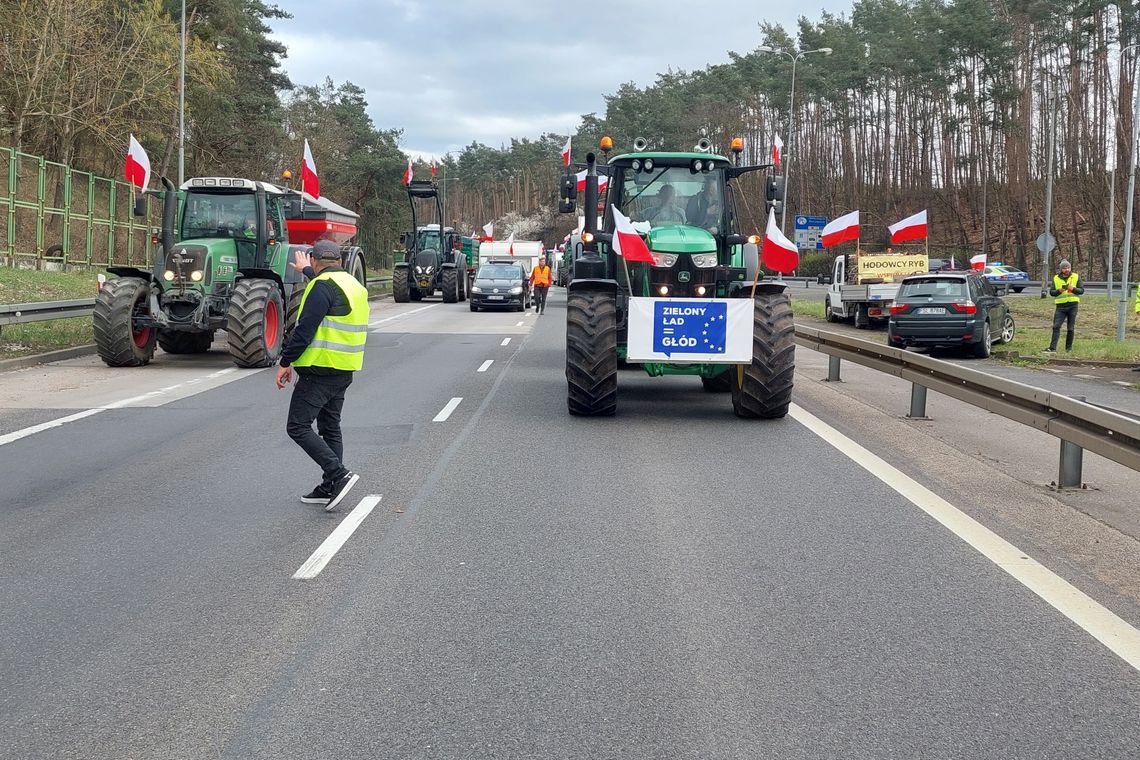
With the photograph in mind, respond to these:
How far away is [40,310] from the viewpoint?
18938 mm

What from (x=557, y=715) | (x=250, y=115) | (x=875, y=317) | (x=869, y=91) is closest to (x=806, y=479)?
(x=557, y=715)

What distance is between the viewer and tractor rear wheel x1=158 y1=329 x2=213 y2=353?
20031 millimetres

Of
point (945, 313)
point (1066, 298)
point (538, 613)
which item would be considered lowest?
point (538, 613)

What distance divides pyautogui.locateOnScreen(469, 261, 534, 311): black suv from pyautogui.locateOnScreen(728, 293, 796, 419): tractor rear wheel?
2639cm

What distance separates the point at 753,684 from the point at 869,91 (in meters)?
76.1

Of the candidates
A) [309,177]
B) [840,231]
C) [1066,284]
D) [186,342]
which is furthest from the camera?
[309,177]

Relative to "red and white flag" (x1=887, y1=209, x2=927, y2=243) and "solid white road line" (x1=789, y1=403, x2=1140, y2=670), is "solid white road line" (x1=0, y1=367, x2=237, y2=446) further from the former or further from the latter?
"red and white flag" (x1=887, y1=209, x2=927, y2=243)

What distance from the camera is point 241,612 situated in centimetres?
568

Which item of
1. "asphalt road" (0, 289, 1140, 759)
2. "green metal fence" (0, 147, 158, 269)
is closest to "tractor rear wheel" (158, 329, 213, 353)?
"asphalt road" (0, 289, 1140, 759)

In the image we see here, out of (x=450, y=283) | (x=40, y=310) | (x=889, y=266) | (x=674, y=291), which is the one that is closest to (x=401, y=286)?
(x=450, y=283)

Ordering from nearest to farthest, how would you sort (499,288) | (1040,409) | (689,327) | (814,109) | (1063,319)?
1. (1040,409)
2. (689,327)
3. (1063,319)
4. (499,288)
5. (814,109)

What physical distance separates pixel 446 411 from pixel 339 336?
5324 millimetres

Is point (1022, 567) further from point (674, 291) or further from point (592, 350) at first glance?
point (674, 291)

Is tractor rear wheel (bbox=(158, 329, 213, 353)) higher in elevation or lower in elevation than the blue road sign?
lower
